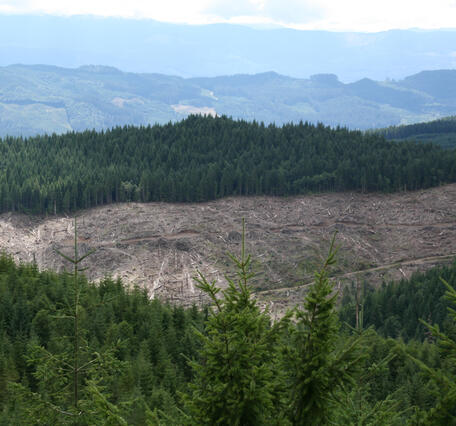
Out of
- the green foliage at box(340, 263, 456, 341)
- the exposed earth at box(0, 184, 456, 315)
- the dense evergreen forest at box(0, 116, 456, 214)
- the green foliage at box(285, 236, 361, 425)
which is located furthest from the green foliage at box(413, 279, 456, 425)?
the dense evergreen forest at box(0, 116, 456, 214)

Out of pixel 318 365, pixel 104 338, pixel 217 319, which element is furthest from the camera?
pixel 104 338

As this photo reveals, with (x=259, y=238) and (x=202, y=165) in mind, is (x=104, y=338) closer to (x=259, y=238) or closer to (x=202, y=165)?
(x=259, y=238)

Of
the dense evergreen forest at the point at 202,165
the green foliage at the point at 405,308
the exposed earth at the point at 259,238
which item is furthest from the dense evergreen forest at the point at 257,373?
the dense evergreen forest at the point at 202,165

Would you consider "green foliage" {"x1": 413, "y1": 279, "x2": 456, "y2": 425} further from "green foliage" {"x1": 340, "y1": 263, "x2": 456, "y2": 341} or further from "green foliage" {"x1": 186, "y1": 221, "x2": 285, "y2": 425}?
"green foliage" {"x1": 340, "y1": 263, "x2": 456, "y2": 341}

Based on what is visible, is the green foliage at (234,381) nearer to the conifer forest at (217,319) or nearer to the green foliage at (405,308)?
the conifer forest at (217,319)

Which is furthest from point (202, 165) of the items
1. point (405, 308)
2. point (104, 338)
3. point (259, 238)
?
point (104, 338)

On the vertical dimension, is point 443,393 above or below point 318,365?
below

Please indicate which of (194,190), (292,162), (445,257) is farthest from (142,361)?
(292,162)
